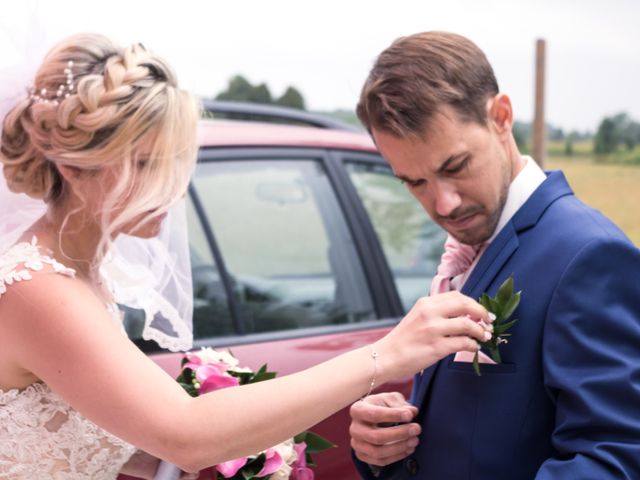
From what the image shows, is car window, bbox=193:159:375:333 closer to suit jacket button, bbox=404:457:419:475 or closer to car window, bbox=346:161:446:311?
car window, bbox=346:161:446:311

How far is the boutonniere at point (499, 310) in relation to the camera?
1700 mm

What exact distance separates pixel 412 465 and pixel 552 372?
47 cm

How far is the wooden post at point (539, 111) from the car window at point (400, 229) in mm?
2259

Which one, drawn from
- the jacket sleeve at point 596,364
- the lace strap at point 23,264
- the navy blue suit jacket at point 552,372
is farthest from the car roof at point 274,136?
the jacket sleeve at point 596,364

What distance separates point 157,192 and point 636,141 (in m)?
4.27

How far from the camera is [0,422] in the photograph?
2.04 meters

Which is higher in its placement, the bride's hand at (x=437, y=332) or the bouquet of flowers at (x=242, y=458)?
the bride's hand at (x=437, y=332)

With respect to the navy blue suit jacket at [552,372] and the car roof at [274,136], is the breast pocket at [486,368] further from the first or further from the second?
the car roof at [274,136]

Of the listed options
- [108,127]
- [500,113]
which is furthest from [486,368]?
[108,127]

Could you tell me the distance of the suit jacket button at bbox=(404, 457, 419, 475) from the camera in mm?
Answer: 1959

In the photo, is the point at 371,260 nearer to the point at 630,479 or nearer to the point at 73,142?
the point at 73,142

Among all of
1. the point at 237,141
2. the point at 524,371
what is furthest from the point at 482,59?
the point at 237,141

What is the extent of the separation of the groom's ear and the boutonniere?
0.39m

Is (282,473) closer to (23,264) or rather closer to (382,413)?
(382,413)
